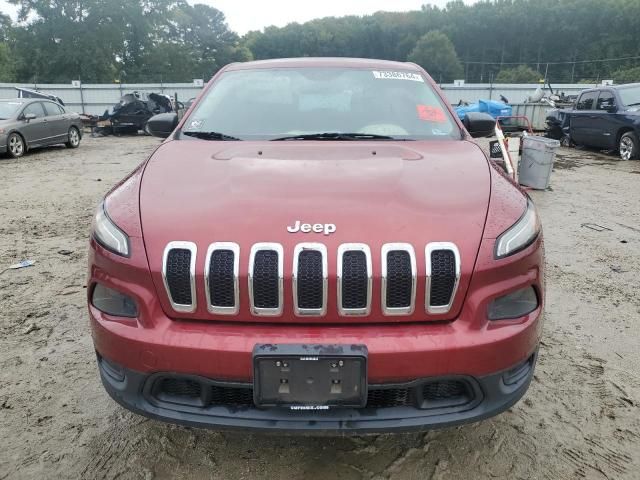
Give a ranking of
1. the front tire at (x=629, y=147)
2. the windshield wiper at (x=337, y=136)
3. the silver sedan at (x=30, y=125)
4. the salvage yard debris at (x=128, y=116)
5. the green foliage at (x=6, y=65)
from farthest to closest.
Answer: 1. the green foliage at (x=6, y=65)
2. the salvage yard debris at (x=128, y=116)
3. the silver sedan at (x=30, y=125)
4. the front tire at (x=629, y=147)
5. the windshield wiper at (x=337, y=136)

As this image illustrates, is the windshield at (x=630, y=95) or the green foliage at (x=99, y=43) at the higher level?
the green foliage at (x=99, y=43)

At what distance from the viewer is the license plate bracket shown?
1.68 m

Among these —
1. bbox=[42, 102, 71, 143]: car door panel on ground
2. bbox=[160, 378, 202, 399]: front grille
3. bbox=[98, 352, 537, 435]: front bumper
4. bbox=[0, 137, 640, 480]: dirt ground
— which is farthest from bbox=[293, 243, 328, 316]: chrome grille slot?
bbox=[42, 102, 71, 143]: car door panel on ground

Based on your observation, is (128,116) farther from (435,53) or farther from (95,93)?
(435,53)

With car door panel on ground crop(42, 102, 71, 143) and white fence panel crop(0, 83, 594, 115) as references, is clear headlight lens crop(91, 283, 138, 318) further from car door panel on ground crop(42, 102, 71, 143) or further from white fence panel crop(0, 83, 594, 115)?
white fence panel crop(0, 83, 594, 115)

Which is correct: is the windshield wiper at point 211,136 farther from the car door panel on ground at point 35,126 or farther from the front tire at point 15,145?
the car door panel on ground at point 35,126

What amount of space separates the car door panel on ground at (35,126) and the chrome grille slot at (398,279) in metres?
12.9

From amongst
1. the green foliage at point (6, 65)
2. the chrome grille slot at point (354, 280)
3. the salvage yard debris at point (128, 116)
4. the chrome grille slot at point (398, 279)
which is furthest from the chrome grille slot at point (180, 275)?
the green foliage at point (6, 65)

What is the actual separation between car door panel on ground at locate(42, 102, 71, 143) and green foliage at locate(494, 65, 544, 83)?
4503 centimetres

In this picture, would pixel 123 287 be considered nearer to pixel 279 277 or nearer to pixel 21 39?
pixel 279 277

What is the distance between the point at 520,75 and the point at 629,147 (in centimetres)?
4558

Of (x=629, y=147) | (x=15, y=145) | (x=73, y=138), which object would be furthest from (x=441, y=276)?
(x=73, y=138)

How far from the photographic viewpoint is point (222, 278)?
1756 mm

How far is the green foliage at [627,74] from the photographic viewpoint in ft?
129
